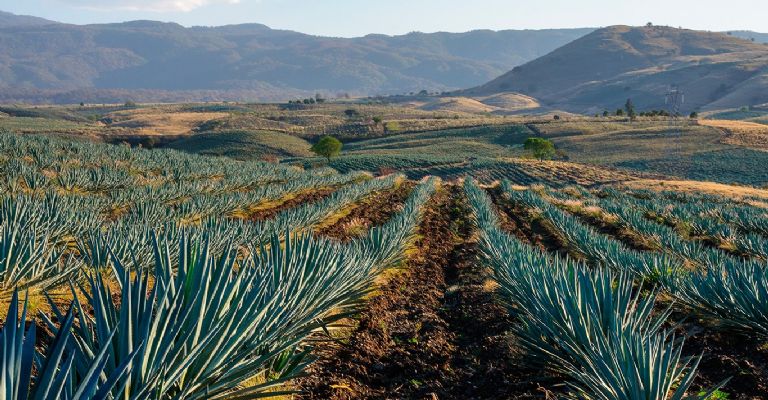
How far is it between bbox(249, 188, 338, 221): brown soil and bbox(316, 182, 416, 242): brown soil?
1.71 meters

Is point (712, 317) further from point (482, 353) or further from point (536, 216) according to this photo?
point (536, 216)

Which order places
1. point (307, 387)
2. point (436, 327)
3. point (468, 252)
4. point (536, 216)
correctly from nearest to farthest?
Result: point (307, 387), point (436, 327), point (468, 252), point (536, 216)

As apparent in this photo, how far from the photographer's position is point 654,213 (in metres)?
20.1

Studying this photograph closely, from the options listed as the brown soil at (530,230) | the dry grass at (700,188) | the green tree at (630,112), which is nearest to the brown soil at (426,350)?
the brown soil at (530,230)

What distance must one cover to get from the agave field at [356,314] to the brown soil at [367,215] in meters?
0.23

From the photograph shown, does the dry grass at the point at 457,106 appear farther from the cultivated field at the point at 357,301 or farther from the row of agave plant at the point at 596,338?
the row of agave plant at the point at 596,338

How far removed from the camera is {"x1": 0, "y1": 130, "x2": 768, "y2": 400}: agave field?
262cm

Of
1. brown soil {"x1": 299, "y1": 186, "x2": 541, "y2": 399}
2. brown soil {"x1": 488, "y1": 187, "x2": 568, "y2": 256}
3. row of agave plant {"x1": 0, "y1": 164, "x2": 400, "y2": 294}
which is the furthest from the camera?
brown soil {"x1": 488, "y1": 187, "x2": 568, "y2": 256}

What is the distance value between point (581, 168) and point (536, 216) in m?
32.4

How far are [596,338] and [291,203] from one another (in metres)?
15.6

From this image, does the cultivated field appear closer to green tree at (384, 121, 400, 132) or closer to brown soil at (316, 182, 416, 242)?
brown soil at (316, 182, 416, 242)

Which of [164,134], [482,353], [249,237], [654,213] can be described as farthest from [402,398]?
[164,134]

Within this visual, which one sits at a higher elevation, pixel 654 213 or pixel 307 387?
pixel 307 387

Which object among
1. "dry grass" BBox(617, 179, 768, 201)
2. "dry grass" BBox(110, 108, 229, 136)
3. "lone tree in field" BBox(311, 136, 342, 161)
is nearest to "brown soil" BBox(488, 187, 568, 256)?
"dry grass" BBox(617, 179, 768, 201)
